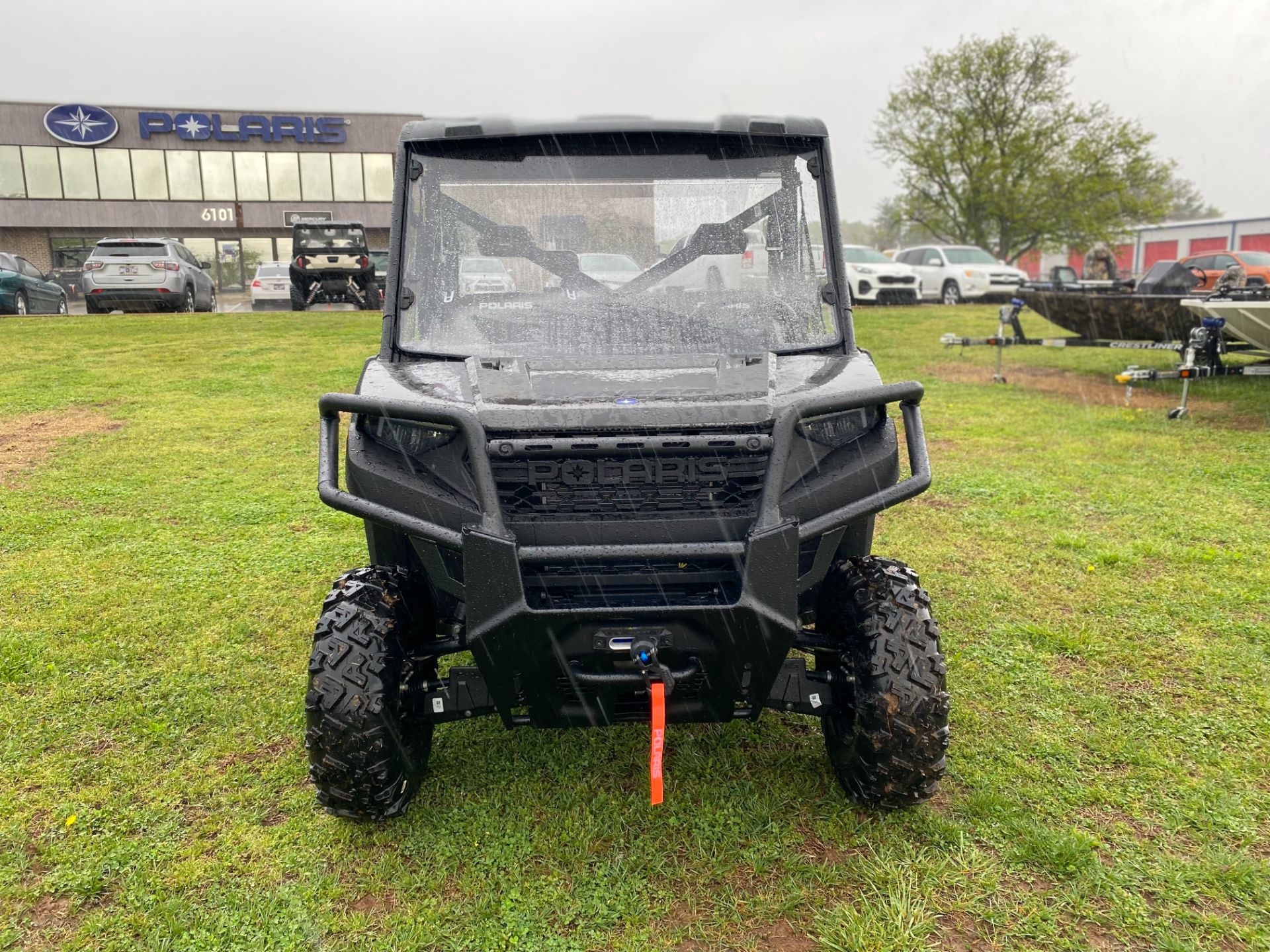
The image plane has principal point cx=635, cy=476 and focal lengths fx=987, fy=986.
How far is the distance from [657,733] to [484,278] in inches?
67.8

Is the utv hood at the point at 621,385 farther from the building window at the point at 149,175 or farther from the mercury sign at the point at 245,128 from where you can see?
the building window at the point at 149,175

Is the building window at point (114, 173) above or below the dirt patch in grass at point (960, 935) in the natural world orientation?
above

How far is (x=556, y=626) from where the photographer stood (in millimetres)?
2578

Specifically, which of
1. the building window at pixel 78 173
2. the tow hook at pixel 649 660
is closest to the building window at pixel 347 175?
the building window at pixel 78 173

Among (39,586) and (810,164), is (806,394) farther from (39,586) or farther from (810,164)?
(39,586)

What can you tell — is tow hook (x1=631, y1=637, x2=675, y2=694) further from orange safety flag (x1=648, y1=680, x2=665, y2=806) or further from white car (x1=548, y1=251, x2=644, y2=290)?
white car (x1=548, y1=251, x2=644, y2=290)

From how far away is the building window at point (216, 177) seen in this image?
39812 millimetres

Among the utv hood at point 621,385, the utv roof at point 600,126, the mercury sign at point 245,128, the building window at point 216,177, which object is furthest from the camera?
the building window at point 216,177

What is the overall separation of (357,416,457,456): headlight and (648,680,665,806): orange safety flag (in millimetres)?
912

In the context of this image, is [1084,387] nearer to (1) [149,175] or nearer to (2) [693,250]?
(2) [693,250]

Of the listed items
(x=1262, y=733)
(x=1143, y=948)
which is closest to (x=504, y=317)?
(x=1143, y=948)

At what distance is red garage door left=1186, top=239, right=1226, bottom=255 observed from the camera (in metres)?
58.2

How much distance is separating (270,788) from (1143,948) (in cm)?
265

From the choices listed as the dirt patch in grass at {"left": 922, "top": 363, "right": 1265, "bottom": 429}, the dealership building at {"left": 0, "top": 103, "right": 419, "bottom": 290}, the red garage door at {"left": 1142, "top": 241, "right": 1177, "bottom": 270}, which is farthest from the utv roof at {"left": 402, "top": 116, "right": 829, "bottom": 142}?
the red garage door at {"left": 1142, "top": 241, "right": 1177, "bottom": 270}
